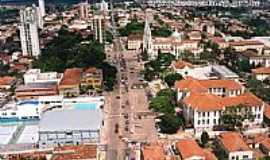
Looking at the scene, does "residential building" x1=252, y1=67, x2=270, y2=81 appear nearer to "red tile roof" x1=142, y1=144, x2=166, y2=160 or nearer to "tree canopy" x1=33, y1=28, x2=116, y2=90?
"tree canopy" x1=33, y1=28, x2=116, y2=90

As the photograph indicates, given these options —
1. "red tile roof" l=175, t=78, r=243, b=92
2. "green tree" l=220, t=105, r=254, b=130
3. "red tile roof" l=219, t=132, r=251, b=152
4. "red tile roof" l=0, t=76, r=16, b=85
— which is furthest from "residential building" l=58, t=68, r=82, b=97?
"red tile roof" l=219, t=132, r=251, b=152

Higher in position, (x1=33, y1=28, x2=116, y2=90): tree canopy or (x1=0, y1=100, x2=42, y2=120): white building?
(x1=33, y1=28, x2=116, y2=90): tree canopy

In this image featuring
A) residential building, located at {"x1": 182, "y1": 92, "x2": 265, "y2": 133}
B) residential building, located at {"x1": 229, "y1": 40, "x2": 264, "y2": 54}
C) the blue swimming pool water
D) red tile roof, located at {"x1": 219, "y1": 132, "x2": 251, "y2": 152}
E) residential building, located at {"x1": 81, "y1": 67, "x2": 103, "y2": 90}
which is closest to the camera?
red tile roof, located at {"x1": 219, "y1": 132, "x2": 251, "y2": 152}

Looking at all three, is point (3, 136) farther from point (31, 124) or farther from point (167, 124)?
point (167, 124)

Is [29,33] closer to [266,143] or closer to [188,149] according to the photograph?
[188,149]

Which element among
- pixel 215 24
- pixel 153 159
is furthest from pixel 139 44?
pixel 153 159
